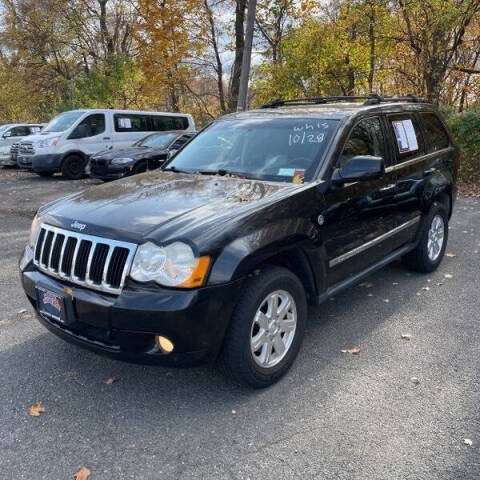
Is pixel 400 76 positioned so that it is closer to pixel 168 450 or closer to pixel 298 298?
pixel 298 298

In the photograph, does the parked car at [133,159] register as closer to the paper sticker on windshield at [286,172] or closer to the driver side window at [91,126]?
the driver side window at [91,126]

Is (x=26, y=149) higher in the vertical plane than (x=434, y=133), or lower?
lower

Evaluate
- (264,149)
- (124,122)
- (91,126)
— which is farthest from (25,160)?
(264,149)

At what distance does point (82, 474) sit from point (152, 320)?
83 cm

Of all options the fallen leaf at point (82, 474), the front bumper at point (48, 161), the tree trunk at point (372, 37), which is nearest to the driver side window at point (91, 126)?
the front bumper at point (48, 161)

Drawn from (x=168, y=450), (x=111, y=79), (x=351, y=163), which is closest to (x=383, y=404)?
(x=168, y=450)

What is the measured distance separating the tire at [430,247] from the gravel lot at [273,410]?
914 millimetres

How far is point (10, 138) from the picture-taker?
17.2 meters

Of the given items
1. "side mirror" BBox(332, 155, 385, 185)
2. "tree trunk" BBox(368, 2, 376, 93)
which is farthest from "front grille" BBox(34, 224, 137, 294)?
"tree trunk" BBox(368, 2, 376, 93)

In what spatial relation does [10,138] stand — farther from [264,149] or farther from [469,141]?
[264,149]

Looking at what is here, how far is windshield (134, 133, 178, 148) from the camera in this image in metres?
12.0

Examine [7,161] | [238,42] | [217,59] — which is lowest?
[7,161]

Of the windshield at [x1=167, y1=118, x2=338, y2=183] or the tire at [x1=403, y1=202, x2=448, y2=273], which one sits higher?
the windshield at [x1=167, y1=118, x2=338, y2=183]

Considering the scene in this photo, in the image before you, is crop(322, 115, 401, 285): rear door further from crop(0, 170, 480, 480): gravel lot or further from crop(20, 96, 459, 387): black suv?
crop(0, 170, 480, 480): gravel lot
